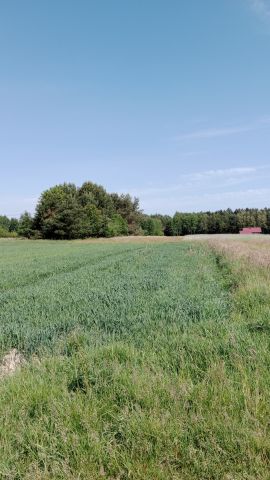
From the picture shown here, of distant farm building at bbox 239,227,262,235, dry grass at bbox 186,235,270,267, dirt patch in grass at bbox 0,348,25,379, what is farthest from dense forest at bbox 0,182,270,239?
dirt patch in grass at bbox 0,348,25,379

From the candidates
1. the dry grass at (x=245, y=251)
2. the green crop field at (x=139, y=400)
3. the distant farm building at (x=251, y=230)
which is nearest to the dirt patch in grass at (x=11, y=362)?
the green crop field at (x=139, y=400)

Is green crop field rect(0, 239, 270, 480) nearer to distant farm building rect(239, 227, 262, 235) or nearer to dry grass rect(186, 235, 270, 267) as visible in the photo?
dry grass rect(186, 235, 270, 267)

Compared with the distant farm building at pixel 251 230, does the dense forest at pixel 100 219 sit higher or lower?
higher

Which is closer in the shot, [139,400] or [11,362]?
[139,400]

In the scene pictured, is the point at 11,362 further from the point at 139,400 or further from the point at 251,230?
the point at 251,230

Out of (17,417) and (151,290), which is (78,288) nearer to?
(151,290)

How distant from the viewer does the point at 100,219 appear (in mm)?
91062

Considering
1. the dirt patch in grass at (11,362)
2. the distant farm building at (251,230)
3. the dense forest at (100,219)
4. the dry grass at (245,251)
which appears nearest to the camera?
the dirt patch in grass at (11,362)

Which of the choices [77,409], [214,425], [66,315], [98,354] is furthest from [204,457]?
[66,315]

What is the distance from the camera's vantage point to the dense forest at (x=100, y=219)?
8231 centimetres

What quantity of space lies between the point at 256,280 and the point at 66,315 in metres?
6.19

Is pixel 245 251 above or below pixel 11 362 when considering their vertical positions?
above

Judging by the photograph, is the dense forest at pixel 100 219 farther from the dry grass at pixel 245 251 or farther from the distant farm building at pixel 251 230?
the dry grass at pixel 245 251

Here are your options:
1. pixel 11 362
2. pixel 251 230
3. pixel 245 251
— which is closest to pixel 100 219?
pixel 251 230
